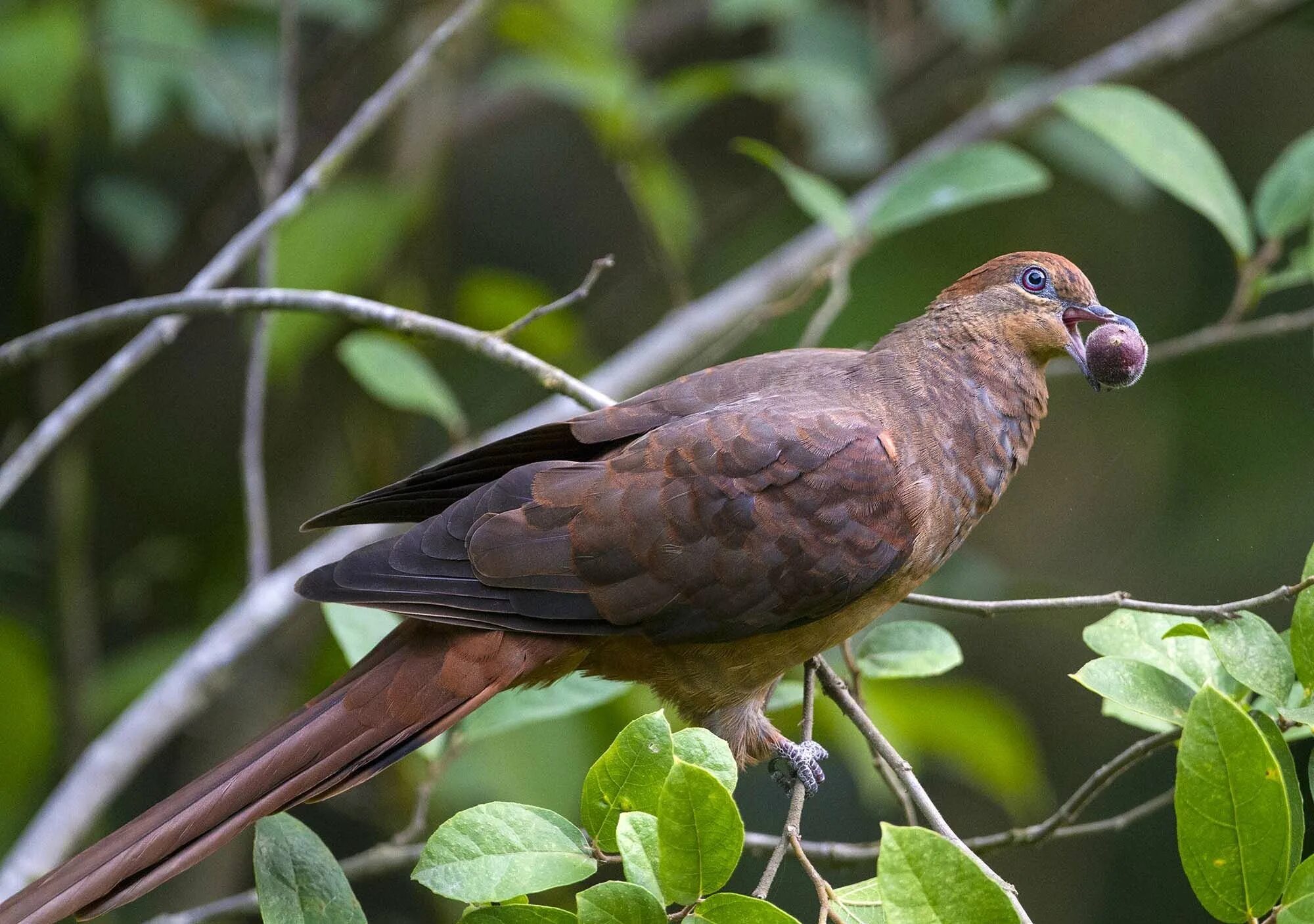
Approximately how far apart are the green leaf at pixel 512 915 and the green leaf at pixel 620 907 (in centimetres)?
12

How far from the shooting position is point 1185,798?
53.1 inches

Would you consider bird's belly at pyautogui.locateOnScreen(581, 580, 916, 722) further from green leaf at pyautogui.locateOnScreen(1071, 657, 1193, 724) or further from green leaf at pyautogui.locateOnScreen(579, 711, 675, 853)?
green leaf at pyautogui.locateOnScreen(579, 711, 675, 853)

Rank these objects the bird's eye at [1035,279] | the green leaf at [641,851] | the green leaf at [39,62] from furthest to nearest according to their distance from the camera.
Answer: the green leaf at [39,62], the bird's eye at [1035,279], the green leaf at [641,851]

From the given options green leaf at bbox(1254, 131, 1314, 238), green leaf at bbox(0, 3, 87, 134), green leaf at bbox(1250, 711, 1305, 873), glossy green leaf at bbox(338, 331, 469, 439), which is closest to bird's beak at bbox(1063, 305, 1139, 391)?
green leaf at bbox(1254, 131, 1314, 238)

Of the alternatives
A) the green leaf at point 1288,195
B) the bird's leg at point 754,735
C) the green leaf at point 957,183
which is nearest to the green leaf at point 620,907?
the bird's leg at point 754,735

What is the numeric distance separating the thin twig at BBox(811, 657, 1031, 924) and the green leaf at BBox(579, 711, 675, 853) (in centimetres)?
33

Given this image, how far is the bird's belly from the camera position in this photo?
6.88 feet

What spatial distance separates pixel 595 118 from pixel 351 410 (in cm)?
122

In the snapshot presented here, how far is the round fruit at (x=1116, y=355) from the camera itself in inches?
81.3

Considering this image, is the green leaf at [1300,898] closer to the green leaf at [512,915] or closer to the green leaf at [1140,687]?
the green leaf at [1140,687]

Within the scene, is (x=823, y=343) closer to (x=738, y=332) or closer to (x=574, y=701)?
(x=738, y=332)

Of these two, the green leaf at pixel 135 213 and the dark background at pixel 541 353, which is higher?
the green leaf at pixel 135 213

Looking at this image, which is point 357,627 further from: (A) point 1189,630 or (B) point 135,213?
(B) point 135,213

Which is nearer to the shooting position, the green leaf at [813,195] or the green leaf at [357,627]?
the green leaf at [357,627]
